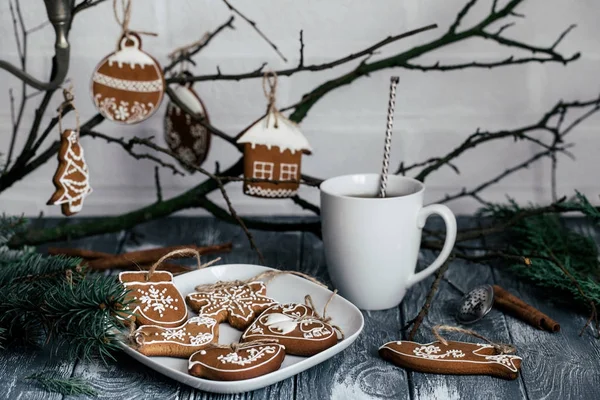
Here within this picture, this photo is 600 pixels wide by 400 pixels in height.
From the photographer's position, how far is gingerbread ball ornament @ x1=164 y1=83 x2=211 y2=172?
1.20m

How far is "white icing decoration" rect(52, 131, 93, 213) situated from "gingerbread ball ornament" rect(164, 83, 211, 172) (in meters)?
0.24

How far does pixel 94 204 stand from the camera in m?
1.41

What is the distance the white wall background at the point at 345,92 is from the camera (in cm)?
131

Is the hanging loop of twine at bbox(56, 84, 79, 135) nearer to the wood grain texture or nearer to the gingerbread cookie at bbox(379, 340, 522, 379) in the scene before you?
the gingerbread cookie at bbox(379, 340, 522, 379)

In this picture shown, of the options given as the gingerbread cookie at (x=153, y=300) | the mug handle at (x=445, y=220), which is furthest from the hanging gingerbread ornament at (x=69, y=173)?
the mug handle at (x=445, y=220)

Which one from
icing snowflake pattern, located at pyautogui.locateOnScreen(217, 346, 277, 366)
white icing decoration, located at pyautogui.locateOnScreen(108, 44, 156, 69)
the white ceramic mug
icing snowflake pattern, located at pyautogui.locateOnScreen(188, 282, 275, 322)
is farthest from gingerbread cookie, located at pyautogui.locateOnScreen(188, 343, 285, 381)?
white icing decoration, located at pyautogui.locateOnScreen(108, 44, 156, 69)

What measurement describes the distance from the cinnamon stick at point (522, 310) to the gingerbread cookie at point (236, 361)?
0.35m

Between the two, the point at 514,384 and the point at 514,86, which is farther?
the point at 514,86

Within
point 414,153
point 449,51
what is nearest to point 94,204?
point 414,153

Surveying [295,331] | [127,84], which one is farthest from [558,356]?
[127,84]

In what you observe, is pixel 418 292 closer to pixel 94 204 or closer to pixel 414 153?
pixel 414 153

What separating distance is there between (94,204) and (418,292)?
67 centimetres

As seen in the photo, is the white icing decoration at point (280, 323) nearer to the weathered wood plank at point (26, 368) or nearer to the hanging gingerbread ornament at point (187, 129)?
the weathered wood plank at point (26, 368)

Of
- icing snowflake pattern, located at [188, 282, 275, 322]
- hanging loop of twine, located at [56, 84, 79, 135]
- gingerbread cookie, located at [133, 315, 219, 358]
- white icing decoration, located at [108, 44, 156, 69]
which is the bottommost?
gingerbread cookie, located at [133, 315, 219, 358]
